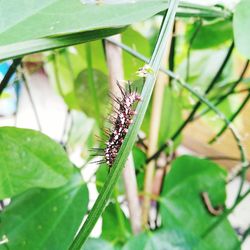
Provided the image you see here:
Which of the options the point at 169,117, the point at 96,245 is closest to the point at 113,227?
the point at 96,245

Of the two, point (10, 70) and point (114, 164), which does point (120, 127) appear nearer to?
point (114, 164)

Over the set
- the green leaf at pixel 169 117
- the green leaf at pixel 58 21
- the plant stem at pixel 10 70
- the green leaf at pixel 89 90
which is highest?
the green leaf at pixel 58 21

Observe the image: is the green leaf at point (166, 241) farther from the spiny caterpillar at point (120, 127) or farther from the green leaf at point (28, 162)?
the spiny caterpillar at point (120, 127)

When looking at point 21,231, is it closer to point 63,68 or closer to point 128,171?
point 128,171

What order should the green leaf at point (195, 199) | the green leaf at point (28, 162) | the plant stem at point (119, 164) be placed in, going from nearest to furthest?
the plant stem at point (119, 164)
the green leaf at point (28, 162)
the green leaf at point (195, 199)

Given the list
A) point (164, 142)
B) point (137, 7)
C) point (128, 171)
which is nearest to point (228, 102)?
point (164, 142)

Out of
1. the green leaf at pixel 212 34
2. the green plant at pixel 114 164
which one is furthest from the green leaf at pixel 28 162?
the green leaf at pixel 212 34

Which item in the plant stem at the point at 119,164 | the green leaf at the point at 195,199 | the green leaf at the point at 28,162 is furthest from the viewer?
the green leaf at the point at 195,199
